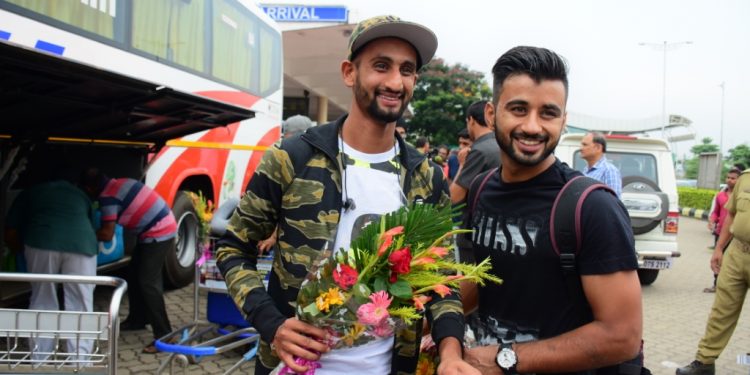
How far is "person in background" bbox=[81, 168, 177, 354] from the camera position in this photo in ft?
15.3

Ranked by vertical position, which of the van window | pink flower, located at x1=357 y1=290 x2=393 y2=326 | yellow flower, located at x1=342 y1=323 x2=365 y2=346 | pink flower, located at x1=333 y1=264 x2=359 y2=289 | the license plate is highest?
the van window

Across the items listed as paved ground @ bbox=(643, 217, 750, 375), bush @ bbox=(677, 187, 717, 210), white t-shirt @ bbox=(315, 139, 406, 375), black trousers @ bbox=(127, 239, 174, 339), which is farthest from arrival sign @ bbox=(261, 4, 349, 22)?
bush @ bbox=(677, 187, 717, 210)

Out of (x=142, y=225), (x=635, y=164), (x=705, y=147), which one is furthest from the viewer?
(x=705, y=147)

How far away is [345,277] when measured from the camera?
4.57 ft

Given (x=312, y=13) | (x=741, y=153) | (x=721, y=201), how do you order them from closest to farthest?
(x=721, y=201), (x=312, y=13), (x=741, y=153)

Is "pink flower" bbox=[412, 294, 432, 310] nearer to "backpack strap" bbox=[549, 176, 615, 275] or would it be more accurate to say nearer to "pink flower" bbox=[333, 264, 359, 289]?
"pink flower" bbox=[333, 264, 359, 289]

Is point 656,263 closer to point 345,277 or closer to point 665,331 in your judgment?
point 665,331

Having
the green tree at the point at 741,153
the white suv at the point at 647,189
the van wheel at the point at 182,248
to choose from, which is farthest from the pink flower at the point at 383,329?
the green tree at the point at 741,153

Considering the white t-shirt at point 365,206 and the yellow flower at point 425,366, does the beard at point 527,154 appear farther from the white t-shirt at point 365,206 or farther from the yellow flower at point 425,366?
the yellow flower at point 425,366

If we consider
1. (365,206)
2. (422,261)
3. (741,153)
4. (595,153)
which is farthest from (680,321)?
(741,153)

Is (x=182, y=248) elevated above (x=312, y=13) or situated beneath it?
situated beneath

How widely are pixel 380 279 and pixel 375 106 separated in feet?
1.98

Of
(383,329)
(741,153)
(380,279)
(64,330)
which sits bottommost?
(64,330)

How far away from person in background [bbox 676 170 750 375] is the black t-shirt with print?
3721 mm
